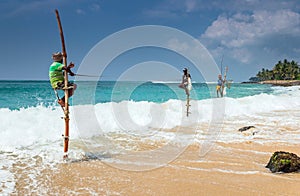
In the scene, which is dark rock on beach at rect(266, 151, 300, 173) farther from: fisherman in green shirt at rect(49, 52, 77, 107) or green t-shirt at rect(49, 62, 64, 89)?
green t-shirt at rect(49, 62, 64, 89)

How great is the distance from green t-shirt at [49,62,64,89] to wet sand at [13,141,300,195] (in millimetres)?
1738

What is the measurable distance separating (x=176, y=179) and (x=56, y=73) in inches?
128

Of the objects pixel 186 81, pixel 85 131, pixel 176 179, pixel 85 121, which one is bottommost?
pixel 176 179

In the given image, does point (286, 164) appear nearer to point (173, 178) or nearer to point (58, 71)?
point (173, 178)

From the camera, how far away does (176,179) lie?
475 cm

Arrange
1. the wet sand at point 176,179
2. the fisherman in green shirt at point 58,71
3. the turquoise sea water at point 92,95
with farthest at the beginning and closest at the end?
the turquoise sea water at point 92,95, the fisherman in green shirt at point 58,71, the wet sand at point 176,179

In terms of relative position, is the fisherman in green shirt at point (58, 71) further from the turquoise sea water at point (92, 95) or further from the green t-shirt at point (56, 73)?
the turquoise sea water at point (92, 95)

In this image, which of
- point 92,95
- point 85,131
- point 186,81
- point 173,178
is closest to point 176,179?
point 173,178

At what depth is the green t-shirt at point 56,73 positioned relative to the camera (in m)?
5.70

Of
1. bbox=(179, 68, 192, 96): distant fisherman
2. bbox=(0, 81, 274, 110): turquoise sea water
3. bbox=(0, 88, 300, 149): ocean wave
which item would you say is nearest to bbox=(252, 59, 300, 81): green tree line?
bbox=(0, 81, 274, 110): turquoise sea water

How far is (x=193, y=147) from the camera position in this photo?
725cm

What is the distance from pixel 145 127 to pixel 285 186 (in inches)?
268

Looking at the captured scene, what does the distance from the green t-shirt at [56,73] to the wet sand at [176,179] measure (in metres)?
1.74

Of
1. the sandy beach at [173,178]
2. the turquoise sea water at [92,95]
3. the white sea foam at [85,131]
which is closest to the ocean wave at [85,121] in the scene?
the white sea foam at [85,131]
